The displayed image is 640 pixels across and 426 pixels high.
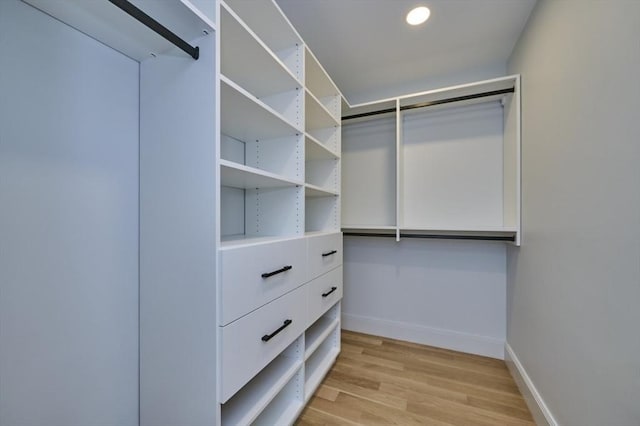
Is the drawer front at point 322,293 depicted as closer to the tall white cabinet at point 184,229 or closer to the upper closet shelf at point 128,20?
the tall white cabinet at point 184,229

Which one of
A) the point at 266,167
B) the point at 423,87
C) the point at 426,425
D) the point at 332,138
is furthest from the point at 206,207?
the point at 423,87

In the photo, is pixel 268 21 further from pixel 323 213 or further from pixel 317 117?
pixel 323 213

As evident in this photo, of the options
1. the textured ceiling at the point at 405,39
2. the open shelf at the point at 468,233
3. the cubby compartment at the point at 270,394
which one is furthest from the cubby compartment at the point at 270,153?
the open shelf at the point at 468,233

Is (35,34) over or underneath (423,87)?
underneath

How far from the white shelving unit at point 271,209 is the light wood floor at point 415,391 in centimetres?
16

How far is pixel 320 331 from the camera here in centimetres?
179

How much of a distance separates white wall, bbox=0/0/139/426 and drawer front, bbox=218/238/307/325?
48 centimetres

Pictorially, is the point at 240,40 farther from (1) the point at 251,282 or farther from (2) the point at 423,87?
(2) the point at 423,87

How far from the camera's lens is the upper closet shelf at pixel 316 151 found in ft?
5.23

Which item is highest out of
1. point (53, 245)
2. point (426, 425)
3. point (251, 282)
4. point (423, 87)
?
point (423, 87)

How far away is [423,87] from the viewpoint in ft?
7.50

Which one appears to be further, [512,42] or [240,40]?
[512,42]

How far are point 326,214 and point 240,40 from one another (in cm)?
125

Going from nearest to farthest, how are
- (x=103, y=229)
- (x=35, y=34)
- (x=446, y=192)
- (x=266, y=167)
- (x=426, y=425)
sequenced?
(x=35, y=34) → (x=103, y=229) → (x=426, y=425) → (x=266, y=167) → (x=446, y=192)
